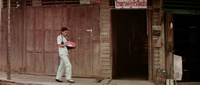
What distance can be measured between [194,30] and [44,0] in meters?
6.47

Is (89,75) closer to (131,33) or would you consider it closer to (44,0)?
(44,0)

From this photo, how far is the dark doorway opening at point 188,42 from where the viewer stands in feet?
25.3

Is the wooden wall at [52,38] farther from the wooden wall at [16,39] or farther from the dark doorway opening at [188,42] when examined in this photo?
the dark doorway opening at [188,42]

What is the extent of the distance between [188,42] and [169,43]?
0.94m

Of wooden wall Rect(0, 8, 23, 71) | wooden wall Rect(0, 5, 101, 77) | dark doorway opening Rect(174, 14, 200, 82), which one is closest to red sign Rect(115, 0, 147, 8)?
wooden wall Rect(0, 5, 101, 77)

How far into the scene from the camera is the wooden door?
737 cm

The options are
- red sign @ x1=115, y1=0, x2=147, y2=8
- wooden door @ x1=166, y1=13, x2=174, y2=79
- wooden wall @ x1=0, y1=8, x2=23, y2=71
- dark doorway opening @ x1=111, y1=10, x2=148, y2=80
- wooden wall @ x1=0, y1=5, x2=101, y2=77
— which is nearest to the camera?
wooden door @ x1=166, y1=13, x2=174, y2=79

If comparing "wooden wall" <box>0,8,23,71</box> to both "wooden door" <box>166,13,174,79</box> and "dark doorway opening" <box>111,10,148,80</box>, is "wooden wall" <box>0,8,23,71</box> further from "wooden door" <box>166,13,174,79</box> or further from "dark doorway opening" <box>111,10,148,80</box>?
"wooden door" <box>166,13,174,79</box>

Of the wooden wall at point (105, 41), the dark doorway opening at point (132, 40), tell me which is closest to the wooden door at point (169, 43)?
the wooden wall at point (105, 41)

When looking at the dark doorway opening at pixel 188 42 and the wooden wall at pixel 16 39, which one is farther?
the wooden wall at pixel 16 39

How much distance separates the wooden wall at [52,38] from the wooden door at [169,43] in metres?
2.69

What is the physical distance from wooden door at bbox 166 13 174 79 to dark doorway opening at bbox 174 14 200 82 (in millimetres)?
385

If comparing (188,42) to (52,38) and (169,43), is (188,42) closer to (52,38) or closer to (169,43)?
(169,43)

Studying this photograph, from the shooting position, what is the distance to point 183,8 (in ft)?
25.7
